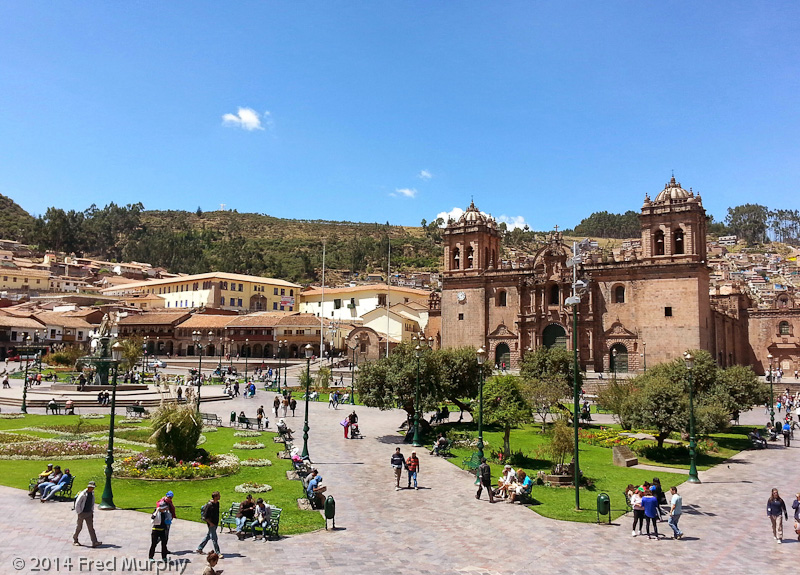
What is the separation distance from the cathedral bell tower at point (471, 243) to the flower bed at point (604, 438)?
97.0 ft

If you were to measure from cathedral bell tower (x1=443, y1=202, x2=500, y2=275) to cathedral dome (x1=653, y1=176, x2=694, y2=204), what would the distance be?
14.3 metres

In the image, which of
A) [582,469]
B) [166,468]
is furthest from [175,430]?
[582,469]

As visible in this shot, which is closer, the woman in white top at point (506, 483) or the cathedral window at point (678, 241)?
the woman in white top at point (506, 483)

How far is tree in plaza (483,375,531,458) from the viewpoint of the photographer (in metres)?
20.9

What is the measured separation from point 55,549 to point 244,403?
77.9ft

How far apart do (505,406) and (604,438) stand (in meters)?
6.95

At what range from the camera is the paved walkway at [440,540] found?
10477mm

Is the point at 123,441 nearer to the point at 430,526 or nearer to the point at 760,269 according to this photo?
the point at 430,526

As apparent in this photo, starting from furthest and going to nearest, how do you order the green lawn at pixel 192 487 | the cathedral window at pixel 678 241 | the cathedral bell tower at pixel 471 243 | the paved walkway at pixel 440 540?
the cathedral bell tower at pixel 471 243, the cathedral window at pixel 678 241, the green lawn at pixel 192 487, the paved walkway at pixel 440 540

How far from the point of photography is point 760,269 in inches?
4594

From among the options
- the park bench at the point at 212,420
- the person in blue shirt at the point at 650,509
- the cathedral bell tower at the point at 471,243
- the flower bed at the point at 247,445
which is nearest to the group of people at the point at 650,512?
the person in blue shirt at the point at 650,509

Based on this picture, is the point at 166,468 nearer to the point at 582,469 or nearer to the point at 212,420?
the point at 212,420

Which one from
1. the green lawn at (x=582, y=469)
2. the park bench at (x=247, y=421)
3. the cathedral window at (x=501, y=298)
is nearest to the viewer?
the green lawn at (x=582, y=469)

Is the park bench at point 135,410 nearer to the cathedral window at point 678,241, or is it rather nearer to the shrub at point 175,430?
the shrub at point 175,430
